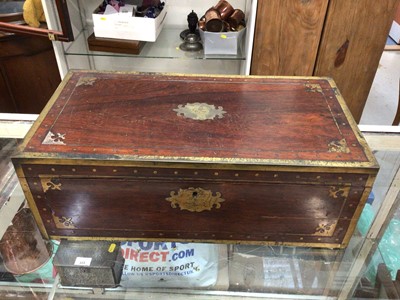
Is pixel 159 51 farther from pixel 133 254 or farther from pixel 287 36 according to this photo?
pixel 133 254

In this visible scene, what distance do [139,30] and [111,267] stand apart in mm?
990

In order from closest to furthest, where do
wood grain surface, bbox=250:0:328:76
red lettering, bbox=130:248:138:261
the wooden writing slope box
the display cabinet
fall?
1. the wooden writing slope box
2. red lettering, bbox=130:248:138:261
3. wood grain surface, bbox=250:0:328:76
4. the display cabinet

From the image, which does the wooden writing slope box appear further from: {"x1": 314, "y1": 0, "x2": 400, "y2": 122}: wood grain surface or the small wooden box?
{"x1": 314, "y1": 0, "x2": 400, "y2": 122}: wood grain surface

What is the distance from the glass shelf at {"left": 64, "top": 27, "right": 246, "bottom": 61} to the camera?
1.63 metres

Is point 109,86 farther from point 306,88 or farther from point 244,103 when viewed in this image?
point 306,88

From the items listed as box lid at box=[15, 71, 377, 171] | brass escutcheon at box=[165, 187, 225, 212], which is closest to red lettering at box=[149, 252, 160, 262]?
brass escutcheon at box=[165, 187, 225, 212]

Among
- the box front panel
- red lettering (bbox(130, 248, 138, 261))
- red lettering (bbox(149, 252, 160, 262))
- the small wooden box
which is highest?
the box front panel

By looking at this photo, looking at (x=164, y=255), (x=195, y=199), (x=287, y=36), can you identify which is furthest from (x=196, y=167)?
(x=287, y=36)

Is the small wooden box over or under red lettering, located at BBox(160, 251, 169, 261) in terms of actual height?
over

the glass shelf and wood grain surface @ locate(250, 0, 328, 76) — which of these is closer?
wood grain surface @ locate(250, 0, 328, 76)

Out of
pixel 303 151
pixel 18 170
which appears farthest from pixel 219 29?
pixel 18 170

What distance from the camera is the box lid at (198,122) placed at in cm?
84

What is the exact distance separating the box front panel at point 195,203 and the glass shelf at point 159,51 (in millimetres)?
891

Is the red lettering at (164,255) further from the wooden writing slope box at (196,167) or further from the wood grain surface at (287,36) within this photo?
the wood grain surface at (287,36)
